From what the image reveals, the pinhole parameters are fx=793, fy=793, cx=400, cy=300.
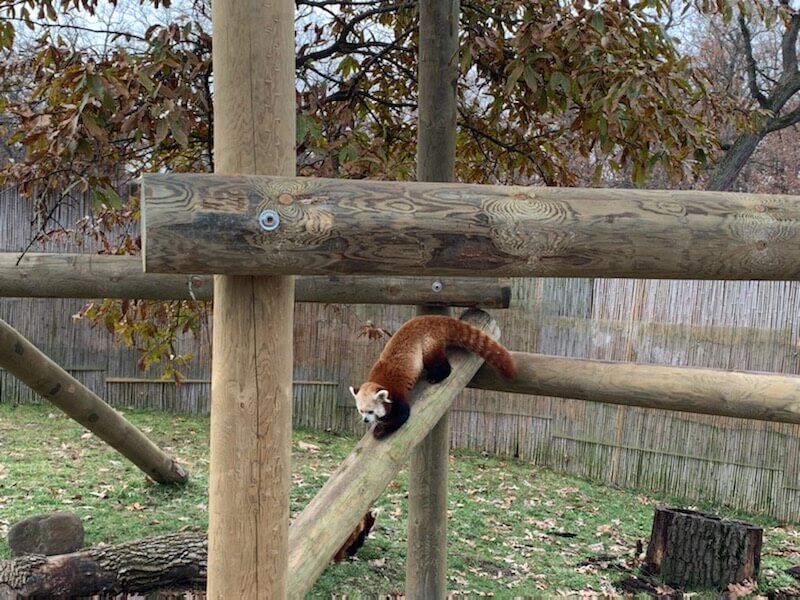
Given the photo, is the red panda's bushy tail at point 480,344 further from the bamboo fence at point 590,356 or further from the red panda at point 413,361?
the bamboo fence at point 590,356

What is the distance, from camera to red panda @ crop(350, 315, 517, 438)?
10.2 feet

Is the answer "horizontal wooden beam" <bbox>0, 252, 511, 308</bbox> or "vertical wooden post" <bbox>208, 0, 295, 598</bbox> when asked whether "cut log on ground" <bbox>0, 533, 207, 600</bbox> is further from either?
"vertical wooden post" <bbox>208, 0, 295, 598</bbox>

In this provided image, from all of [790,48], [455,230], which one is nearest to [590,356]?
[790,48]

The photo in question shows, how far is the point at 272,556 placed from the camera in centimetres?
205

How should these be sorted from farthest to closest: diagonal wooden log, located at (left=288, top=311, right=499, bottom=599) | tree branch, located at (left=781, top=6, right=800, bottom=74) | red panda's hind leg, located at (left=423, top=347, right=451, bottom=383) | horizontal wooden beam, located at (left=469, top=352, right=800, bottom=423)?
tree branch, located at (left=781, top=6, right=800, bottom=74)
red panda's hind leg, located at (left=423, top=347, right=451, bottom=383)
horizontal wooden beam, located at (left=469, top=352, right=800, bottom=423)
diagonal wooden log, located at (left=288, top=311, right=499, bottom=599)

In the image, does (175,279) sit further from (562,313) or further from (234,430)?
(562,313)

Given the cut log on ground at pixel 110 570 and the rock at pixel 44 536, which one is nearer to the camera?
the cut log on ground at pixel 110 570

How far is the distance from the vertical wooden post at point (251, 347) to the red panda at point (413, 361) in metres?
1.05

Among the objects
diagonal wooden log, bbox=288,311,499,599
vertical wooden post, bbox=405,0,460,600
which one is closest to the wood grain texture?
vertical wooden post, bbox=405,0,460,600

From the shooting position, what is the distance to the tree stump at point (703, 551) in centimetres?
536

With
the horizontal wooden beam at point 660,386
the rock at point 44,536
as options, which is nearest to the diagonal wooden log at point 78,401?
the rock at point 44,536

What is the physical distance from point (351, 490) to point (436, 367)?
911 mm

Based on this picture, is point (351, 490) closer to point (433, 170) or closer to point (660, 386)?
point (660, 386)

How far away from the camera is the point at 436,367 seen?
3.39 metres
